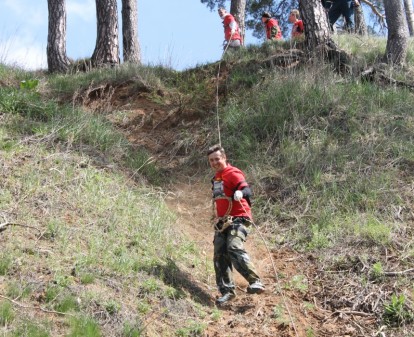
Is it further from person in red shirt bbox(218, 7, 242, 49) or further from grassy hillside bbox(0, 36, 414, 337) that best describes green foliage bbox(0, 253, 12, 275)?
person in red shirt bbox(218, 7, 242, 49)

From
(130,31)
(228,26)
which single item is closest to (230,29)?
(228,26)

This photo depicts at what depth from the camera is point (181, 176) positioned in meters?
8.02

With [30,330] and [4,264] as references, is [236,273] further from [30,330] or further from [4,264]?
[30,330]

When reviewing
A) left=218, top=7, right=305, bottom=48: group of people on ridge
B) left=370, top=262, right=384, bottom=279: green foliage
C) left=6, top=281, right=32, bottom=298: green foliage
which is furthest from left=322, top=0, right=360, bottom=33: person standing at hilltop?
left=6, top=281, right=32, bottom=298: green foliage

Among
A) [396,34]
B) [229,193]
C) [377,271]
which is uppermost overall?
[396,34]

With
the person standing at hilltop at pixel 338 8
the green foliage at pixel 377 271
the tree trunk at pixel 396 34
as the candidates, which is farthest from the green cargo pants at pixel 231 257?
the person standing at hilltop at pixel 338 8

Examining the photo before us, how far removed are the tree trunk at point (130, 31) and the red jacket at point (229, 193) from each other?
7818 mm

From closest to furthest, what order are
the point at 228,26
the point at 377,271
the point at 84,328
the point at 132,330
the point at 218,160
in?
the point at 84,328 < the point at 132,330 < the point at 377,271 < the point at 218,160 < the point at 228,26

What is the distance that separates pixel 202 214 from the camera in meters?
7.20

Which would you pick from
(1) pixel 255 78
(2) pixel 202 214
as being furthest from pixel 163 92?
(2) pixel 202 214

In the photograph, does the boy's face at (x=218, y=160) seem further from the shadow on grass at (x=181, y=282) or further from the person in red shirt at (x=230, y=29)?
the person in red shirt at (x=230, y=29)

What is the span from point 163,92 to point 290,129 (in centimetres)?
290

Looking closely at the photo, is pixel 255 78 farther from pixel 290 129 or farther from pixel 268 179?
pixel 268 179

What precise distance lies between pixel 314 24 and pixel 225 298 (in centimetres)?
608
